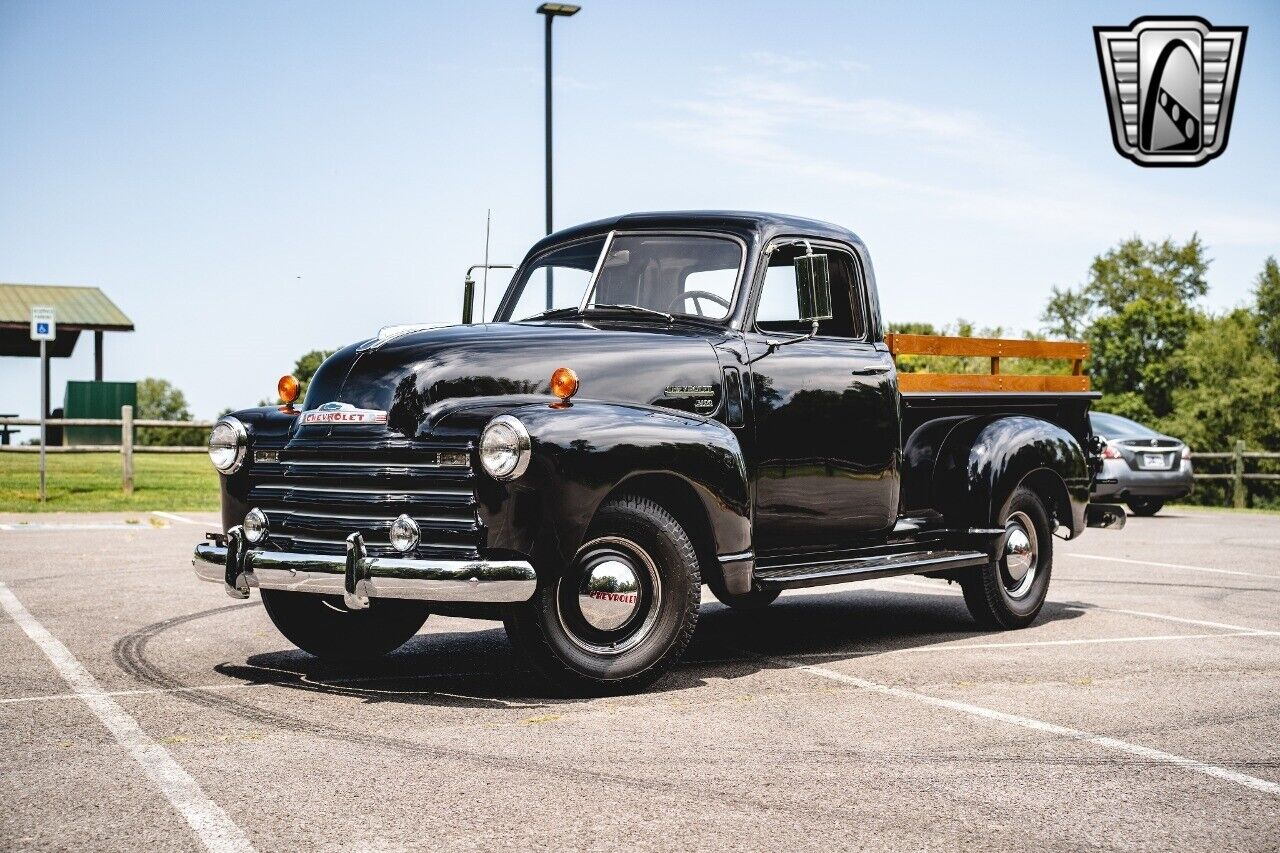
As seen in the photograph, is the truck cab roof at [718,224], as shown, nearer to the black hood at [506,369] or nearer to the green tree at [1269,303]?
the black hood at [506,369]

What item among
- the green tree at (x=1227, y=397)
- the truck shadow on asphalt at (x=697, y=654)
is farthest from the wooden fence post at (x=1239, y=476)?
the green tree at (x=1227, y=397)

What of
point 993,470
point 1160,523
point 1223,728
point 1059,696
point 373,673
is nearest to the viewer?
point 1223,728

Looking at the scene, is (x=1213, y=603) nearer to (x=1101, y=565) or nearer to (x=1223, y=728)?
(x=1101, y=565)

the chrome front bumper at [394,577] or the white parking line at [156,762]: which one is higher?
the chrome front bumper at [394,577]

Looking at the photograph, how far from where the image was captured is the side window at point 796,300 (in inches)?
291

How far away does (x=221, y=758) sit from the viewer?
4.84 metres

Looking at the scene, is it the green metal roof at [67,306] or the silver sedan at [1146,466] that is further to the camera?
the green metal roof at [67,306]

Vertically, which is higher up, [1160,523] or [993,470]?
[993,470]

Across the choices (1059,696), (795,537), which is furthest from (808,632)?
(1059,696)

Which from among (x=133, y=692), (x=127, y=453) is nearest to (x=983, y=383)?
(x=133, y=692)

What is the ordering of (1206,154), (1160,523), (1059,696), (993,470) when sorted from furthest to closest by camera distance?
(1160,523)
(1206,154)
(993,470)
(1059,696)

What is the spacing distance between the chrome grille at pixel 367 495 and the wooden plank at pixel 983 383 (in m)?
3.23

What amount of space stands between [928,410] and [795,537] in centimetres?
152

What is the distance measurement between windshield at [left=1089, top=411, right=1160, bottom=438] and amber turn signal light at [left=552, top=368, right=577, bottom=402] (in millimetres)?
15708
